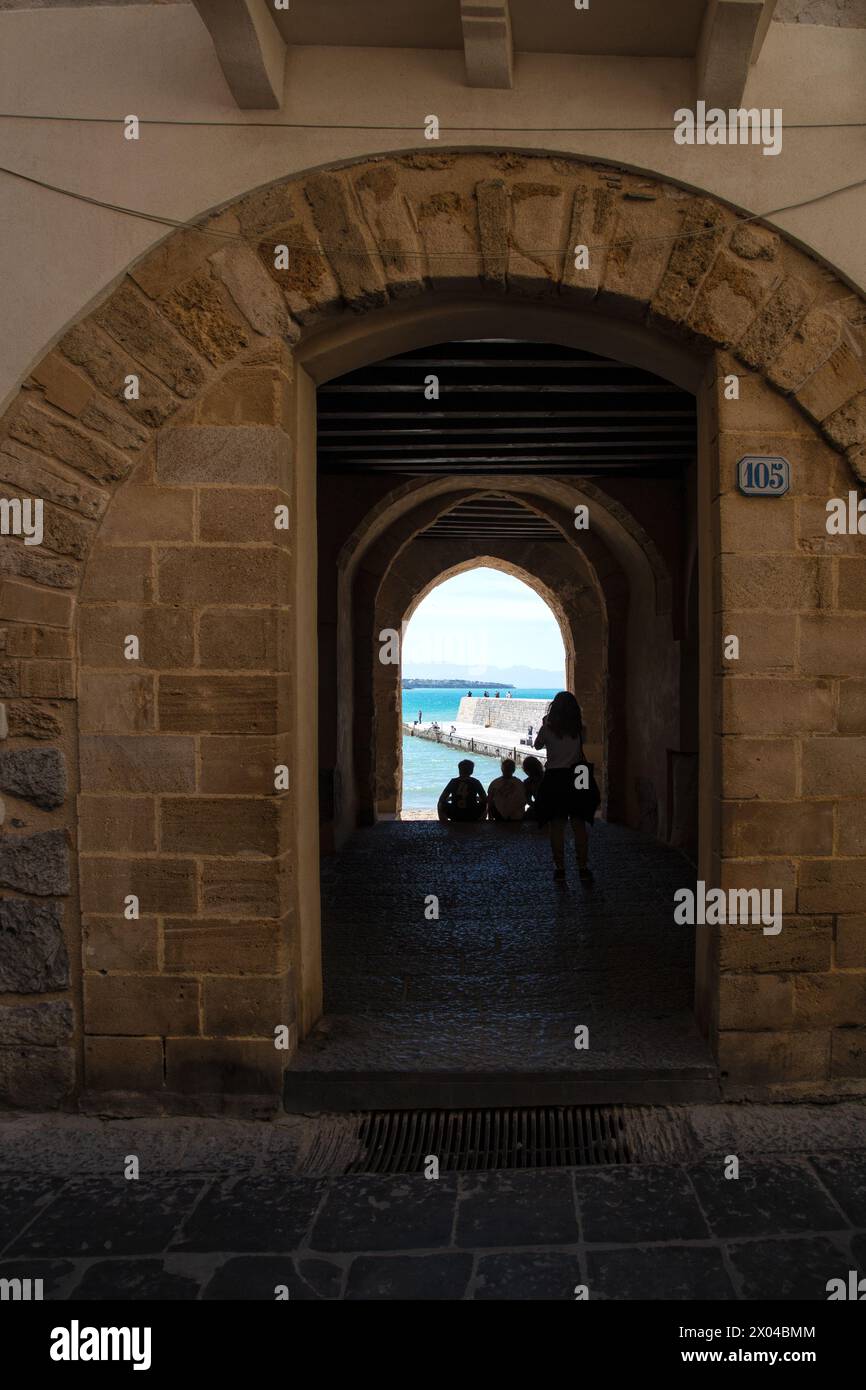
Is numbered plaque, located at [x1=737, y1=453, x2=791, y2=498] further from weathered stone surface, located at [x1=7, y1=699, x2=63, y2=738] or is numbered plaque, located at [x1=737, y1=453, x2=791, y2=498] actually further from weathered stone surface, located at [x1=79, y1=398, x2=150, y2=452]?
weathered stone surface, located at [x1=7, y1=699, x2=63, y2=738]

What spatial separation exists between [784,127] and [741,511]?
128 cm

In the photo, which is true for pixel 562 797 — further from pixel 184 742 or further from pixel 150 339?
pixel 150 339

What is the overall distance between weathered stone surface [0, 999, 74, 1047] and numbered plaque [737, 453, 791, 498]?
290cm

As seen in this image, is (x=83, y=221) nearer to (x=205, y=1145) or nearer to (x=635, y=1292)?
(x=205, y=1145)

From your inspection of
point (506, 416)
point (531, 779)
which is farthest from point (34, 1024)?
point (531, 779)

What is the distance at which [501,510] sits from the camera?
9719 millimetres

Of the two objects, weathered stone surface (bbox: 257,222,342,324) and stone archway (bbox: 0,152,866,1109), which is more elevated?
weathered stone surface (bbox: 257,222,342,324)

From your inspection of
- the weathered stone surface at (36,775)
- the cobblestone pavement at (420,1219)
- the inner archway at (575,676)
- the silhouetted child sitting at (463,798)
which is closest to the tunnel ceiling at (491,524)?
the inner archway at (575,676)

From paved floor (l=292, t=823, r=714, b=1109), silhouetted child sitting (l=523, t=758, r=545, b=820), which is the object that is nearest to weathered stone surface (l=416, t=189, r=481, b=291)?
paved floor (l=292, t=823, r=714, b=1109)

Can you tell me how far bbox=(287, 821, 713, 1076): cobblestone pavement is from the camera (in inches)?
121

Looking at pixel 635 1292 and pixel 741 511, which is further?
pixel 741 511

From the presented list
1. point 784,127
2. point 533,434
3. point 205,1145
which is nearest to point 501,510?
point 533,434

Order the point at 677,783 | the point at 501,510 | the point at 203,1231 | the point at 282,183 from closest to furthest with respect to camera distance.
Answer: the point at 203,1231
the point at 282,183
the point at 677,783
the point at 501,510

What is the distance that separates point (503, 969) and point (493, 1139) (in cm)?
109
